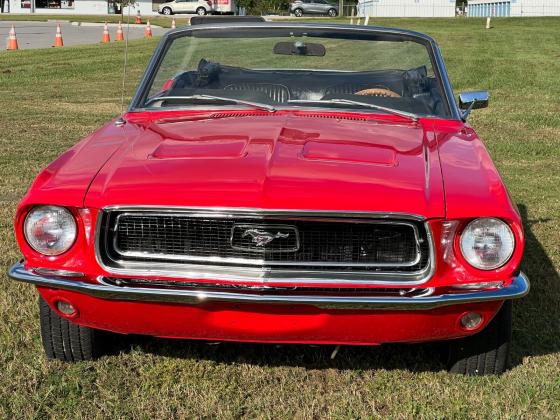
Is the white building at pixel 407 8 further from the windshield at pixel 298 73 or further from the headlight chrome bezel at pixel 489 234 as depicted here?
the headlight chrome bezel at pixel 489 234

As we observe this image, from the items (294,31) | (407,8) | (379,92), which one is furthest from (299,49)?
(407,8)

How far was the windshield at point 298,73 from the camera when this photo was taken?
411 cm

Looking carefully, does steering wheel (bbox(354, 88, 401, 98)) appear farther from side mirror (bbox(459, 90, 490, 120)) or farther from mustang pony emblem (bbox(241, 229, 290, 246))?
mustang pony emblem (bbox(241, 229, 290, 246))

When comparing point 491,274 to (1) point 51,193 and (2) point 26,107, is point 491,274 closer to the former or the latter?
(1) point 51,193

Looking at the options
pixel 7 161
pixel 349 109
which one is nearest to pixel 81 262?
pixel 349 109

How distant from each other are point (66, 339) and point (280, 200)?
1180 millimetres

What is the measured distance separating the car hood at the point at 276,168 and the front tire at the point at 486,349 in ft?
2.12

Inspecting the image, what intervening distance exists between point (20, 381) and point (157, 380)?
534mm

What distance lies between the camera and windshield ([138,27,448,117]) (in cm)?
411

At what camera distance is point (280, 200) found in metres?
2.76

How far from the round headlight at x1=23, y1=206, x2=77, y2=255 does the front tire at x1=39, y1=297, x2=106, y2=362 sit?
1.23ft

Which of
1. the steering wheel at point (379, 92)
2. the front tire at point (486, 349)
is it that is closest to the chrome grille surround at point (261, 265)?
the front tire at point (486, 349)

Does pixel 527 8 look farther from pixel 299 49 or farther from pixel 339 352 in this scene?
pixel 339 352

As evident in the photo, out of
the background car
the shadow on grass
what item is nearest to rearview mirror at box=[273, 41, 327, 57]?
the shadow on grass
